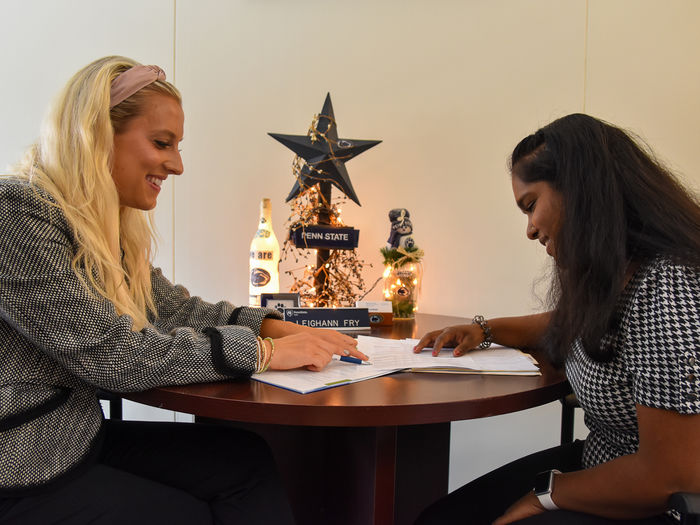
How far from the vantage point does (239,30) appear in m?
2.48

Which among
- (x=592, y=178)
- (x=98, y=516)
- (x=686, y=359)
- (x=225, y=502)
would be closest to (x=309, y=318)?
(x=225, y=502)

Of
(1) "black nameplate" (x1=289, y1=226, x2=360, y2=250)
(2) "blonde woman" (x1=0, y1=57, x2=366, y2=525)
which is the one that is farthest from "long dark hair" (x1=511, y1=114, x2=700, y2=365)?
(1) "black nameplate" (x1=289, y1=226, x2=360, y2=250)

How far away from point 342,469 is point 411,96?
175cm

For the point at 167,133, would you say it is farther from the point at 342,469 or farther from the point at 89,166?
the point at 342,469

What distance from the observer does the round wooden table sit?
84 cm

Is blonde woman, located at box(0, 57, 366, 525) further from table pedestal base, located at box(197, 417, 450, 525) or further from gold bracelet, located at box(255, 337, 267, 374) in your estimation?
table pedestal base, located at box(197, 417, 450, 525)

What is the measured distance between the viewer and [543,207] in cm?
99

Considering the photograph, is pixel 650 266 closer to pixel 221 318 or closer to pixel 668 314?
pixel 668 314

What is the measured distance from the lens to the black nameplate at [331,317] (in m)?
1.53

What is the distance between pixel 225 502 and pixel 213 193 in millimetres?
1745

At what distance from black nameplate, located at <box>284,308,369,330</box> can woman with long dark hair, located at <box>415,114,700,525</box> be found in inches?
25.5

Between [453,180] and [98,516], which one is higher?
[453,180]

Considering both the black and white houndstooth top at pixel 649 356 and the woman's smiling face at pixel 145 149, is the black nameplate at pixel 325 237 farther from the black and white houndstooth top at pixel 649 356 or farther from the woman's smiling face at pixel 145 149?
the black and white houndstooth top at pixel 649 356

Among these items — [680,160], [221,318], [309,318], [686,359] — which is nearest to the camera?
[686,359]
